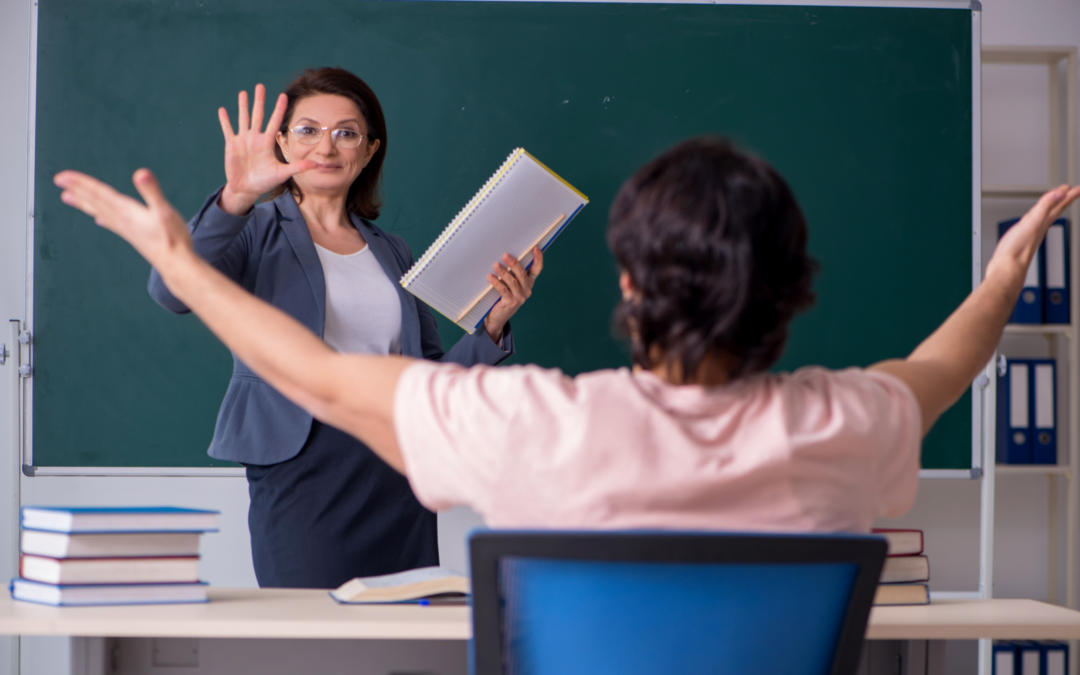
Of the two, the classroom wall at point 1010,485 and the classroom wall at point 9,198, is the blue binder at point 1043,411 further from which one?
the classroom wall at point 9,198

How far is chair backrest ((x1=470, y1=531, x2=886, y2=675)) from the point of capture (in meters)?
0.67

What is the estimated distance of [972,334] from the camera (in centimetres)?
97

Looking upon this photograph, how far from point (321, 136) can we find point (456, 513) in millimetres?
1541

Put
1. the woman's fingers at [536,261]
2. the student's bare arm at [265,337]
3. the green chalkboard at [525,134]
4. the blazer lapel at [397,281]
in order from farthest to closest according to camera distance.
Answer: the green chalkboard at [525,134] → the woman's fingers at [536,261] → the blazer lapel at [397,281] → the student's bare arm at [265,337]

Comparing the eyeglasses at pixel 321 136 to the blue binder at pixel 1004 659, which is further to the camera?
the blue binder at pixel 1004 659

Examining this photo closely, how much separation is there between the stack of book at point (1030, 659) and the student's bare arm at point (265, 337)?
2936 millimetres

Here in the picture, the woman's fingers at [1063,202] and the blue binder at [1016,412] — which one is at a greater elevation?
the woman's fingers at [1063,202]

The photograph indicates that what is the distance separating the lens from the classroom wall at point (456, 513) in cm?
294

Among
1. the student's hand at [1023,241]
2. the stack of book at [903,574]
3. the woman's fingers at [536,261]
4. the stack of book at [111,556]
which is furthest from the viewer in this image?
the woman's fingers at [536,261]

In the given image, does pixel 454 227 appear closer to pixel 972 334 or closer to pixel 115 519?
pixel 115 519

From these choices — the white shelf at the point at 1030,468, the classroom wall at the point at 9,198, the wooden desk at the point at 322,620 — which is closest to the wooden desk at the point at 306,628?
the wooden desk at the point at 322,620

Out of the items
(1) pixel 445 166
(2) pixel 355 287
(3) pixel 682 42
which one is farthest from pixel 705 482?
(3) pixel 682 42

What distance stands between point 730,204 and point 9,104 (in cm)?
320

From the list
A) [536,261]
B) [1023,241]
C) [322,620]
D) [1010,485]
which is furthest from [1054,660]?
[322,620]
